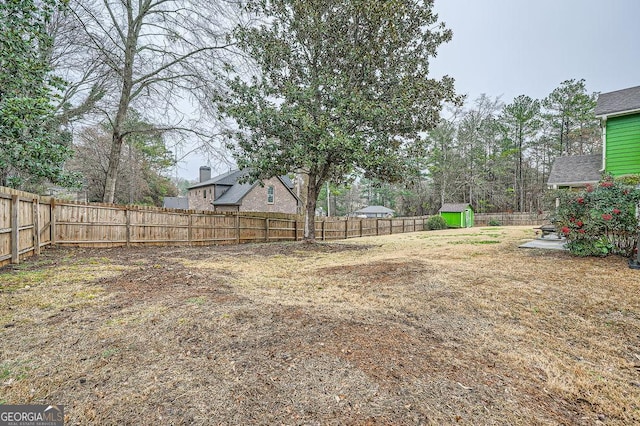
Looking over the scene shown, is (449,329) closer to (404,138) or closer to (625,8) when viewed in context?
(404,138)

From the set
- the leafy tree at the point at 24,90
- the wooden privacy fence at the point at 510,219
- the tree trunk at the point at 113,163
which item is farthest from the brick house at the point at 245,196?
the wooden privacy fence at the point at 510,219

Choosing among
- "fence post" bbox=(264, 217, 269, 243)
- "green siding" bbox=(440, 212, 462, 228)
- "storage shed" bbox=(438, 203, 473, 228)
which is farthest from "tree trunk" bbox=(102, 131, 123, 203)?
"green siding" bbox=(440, 212, 462, 228)

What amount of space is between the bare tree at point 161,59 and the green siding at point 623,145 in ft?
41.7

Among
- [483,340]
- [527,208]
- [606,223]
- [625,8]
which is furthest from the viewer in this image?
[527,208]

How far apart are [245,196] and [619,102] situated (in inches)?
799

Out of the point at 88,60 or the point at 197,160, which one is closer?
the point at 88,60

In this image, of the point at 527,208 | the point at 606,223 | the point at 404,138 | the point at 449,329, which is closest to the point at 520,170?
the point at 527,208

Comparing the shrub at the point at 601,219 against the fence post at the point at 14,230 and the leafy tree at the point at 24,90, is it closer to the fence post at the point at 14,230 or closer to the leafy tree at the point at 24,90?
the leafy tree at the point at 24,90

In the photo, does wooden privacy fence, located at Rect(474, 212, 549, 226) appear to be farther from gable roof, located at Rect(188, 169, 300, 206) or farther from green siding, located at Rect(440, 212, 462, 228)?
gable roof, located at Rect(188, 169, 300, 206)

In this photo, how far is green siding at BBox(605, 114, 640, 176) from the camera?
8711 mm

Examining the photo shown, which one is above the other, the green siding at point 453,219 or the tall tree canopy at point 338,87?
the tall tree canopy at point 338,87

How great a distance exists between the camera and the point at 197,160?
36.3ft

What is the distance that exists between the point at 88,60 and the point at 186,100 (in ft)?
9.20

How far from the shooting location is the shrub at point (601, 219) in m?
5.68
